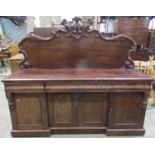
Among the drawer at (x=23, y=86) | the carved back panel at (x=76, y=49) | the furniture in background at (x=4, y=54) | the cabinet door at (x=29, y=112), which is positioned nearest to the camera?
the drawer at (x=23, y=86)

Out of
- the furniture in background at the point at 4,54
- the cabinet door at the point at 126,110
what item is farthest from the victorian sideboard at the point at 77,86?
the furniture in background at the point at 4,54

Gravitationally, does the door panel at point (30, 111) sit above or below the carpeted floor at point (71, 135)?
above

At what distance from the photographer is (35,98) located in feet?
6.82

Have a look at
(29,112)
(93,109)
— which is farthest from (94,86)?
(29,112)

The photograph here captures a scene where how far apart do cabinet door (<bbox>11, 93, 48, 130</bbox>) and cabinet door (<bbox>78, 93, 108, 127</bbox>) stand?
0.43 meters

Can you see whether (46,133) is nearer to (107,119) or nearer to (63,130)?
(63,130)

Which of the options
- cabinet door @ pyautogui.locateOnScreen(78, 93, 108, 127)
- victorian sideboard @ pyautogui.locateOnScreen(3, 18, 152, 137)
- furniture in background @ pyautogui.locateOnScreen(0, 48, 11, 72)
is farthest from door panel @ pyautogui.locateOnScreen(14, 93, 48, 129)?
furniture in background @ pyautogui.locateOnScreen(0, 48, 11, 72)

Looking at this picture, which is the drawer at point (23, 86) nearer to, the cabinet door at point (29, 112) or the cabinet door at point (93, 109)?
the cabinet door at point (29, 112)

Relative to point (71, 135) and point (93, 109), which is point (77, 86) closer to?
point (93, 109)

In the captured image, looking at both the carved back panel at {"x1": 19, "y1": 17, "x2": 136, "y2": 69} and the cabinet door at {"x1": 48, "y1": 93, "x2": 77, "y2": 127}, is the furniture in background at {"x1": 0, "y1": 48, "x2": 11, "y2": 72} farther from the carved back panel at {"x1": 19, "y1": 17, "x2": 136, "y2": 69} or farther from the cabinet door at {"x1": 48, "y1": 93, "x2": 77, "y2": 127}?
the cabinet door at {"x1": 48, "y1": 93, "x2": 77, "y2": 127}

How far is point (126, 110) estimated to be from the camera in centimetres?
215

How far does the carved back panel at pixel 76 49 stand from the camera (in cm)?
220

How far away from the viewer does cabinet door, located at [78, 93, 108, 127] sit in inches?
83.4

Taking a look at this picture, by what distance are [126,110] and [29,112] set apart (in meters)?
1.15
